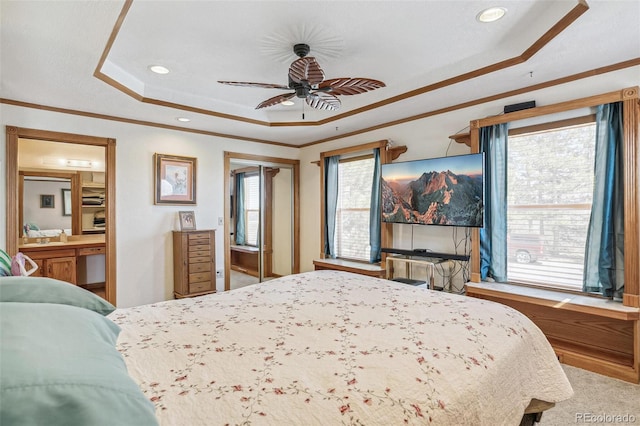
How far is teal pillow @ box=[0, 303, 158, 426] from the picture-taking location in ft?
1.62

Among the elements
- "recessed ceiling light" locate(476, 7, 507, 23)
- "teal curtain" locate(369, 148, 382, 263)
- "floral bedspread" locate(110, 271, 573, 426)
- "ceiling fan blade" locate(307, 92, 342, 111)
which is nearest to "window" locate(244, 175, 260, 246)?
"teal curtain" locate(369, 148, 382, 263)

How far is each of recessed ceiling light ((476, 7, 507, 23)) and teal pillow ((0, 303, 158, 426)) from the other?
273cm

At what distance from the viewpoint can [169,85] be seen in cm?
344

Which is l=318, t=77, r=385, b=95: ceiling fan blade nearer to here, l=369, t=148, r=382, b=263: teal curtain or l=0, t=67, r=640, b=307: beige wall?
l=0, t=67, r=640, b=307: beige wall

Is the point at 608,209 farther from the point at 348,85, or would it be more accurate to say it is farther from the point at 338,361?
the point at 338,361

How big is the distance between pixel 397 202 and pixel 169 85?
2864 mm

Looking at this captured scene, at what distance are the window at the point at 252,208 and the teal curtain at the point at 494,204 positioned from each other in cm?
338

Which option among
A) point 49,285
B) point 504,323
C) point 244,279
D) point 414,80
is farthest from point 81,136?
point 504,323

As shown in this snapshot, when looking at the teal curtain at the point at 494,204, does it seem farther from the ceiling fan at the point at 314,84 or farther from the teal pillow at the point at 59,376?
the teal pillow at the point at 59,376

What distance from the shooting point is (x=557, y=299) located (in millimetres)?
2783

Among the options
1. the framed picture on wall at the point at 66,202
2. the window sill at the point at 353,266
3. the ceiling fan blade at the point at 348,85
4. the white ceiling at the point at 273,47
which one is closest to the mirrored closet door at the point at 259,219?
the window sill at the point at 353,266

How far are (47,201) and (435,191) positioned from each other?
5724 mm

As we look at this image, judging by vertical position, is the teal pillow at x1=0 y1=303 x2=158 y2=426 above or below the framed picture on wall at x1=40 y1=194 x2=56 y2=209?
below
